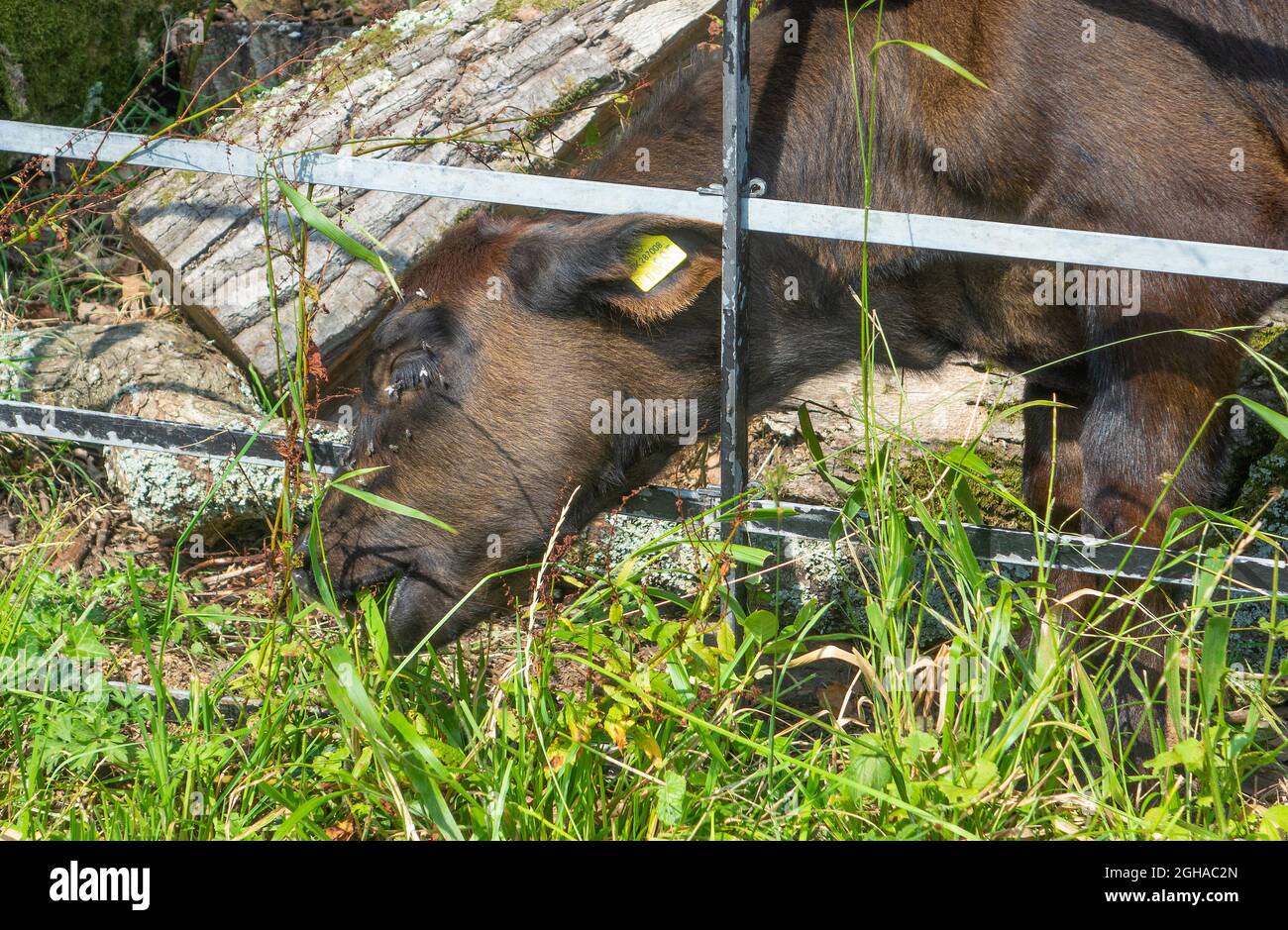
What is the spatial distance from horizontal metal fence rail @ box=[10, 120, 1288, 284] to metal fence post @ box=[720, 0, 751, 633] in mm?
56

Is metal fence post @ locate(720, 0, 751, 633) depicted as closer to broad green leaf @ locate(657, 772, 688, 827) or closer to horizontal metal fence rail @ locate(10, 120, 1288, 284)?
horizontal metal fence rail @ locate(10, 120, 1288, 284)

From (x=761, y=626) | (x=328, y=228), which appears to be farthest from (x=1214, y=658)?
(x=328, y=228)

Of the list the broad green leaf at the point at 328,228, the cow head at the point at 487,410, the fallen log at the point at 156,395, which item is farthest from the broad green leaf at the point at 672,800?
the fallen log at the point at 156,395

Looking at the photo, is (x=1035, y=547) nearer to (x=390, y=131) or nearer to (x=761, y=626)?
(x=761, y=626)

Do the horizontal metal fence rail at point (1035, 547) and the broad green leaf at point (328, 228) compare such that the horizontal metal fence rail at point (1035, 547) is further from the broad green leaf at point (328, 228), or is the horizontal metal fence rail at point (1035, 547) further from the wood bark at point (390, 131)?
the wood bark at point (390, 131)

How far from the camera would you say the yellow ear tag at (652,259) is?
3199mm

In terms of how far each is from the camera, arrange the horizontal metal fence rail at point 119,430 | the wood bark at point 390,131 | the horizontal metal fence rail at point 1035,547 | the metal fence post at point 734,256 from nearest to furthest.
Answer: the metal fence post at point 734,256 < the horizontal metal fence rail at point 1035,547 < the horizontal metal fence rail at point 119,430 < the wood bark at point 390,131

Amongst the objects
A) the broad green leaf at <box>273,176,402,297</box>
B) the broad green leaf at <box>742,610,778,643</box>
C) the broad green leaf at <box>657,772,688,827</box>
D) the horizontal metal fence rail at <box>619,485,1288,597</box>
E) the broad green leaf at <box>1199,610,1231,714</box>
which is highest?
the broad green leaf at <box>273,176,402,297</box>

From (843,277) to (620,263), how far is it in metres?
0.69

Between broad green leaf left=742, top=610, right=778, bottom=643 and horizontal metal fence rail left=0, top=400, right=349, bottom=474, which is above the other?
horizontal metal fence rail left=0, top=400, right=349, bottom=474

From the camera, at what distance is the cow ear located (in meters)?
3.21

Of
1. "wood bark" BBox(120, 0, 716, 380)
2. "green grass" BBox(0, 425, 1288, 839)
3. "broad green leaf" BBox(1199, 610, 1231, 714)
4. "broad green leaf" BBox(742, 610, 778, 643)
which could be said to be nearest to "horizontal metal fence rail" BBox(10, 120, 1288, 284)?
"green grass" BBox(0, 425, 1288, 839)

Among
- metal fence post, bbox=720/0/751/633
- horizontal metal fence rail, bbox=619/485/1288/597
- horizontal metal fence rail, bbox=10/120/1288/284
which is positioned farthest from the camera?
horizontal metal fence rail, bbox=619/485/1288/597
